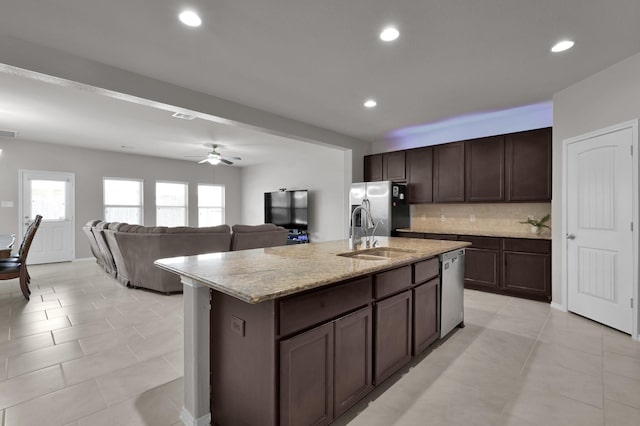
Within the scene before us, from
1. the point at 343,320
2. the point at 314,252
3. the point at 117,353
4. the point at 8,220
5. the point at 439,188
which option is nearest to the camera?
the point at 343,320

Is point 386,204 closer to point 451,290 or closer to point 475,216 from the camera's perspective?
point 475,216

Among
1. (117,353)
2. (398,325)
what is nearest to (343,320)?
(398,325)

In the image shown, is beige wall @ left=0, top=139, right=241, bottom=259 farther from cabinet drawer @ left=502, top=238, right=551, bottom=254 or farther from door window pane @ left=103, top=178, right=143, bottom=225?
cabinet drawer @ left=502, top=238, right=551, bottom=254

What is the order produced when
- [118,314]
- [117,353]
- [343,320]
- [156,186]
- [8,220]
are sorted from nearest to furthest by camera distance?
1. [343,320]
2. [117,353]
3. [118,314]
4. [8,220]
5. [156,186]

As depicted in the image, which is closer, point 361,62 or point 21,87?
point 361,62

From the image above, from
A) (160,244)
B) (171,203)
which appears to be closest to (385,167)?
(160,244)

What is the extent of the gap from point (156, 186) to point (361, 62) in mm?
7253

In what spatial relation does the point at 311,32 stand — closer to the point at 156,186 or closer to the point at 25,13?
the point at 25,13

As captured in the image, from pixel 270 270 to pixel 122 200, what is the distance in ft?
25.4

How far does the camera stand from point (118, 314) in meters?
3.48

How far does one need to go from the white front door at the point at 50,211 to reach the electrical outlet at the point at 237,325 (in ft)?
24.5

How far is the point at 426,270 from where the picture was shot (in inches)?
98.9

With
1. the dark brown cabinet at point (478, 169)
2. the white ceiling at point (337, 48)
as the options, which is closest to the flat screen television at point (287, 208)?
the dark brown cabinet at point (478, 169)

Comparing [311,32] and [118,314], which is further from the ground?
[311,32]
